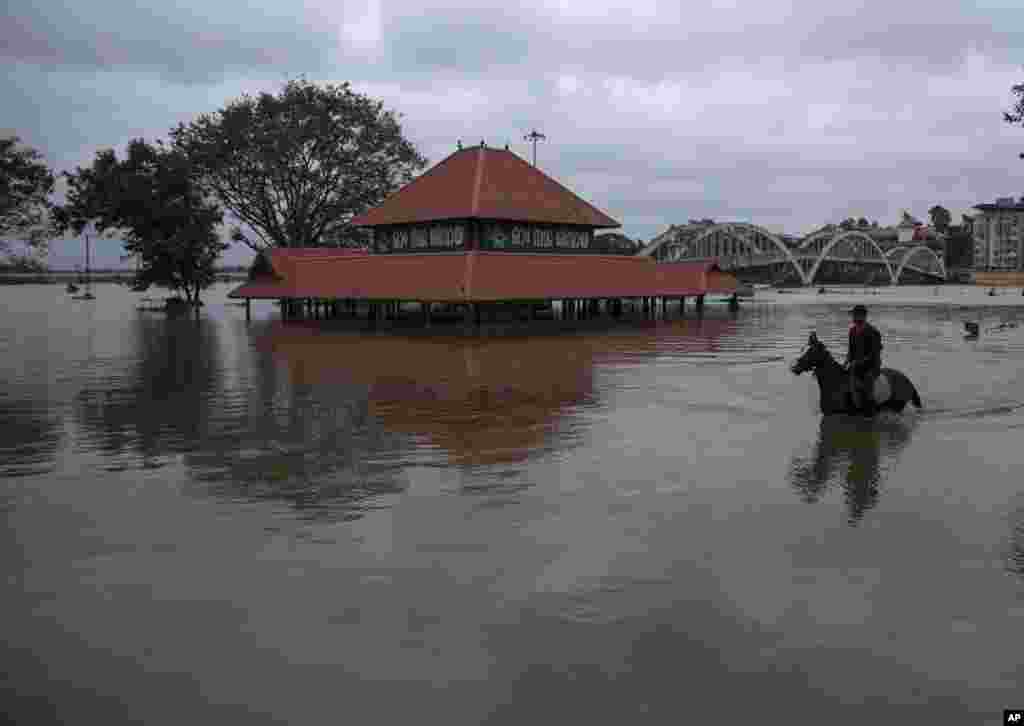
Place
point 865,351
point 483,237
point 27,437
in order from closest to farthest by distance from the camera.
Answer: point 27,437
point 865,351
point 483,237

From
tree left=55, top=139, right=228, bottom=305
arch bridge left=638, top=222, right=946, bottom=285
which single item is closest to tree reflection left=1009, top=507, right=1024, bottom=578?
tree left=55, top=139, right=228, bottom=305

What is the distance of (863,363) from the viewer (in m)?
16.2

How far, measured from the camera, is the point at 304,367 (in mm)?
27250

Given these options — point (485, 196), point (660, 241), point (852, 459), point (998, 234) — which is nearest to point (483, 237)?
point (485, 196)

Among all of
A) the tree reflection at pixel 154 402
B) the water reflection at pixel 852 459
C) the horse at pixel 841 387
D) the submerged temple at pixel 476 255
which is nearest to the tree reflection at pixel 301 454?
the tree reflection at pixel 154 402

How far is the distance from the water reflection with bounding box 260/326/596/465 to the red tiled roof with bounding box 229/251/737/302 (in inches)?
297

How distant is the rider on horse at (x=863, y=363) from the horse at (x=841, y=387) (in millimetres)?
66

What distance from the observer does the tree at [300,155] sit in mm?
62812

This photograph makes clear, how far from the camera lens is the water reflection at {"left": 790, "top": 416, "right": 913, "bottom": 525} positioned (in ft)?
35.2

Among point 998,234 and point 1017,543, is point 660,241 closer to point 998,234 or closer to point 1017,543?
point 998,234

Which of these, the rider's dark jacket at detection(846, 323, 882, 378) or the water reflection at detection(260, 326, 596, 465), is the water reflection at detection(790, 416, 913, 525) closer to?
the rider's dark jacket at detection(846, 323, 882, 378)

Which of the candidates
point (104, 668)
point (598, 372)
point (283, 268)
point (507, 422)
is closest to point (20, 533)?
point (104, 668)

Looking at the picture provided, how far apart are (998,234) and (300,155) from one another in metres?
177

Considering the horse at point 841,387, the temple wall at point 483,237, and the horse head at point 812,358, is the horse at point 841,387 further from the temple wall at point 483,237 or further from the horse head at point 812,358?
the temple wall at point 483,237
